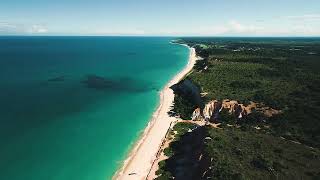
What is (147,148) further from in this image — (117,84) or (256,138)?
(117,84)

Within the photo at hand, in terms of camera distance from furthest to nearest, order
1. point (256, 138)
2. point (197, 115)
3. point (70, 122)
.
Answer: point (197, 115) < point (70, 122) < point (256, 138)

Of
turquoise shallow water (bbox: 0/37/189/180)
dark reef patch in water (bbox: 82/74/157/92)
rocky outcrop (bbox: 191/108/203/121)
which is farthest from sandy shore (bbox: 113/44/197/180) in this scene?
dark reef patch in water (bbox: 82/74/157/92)

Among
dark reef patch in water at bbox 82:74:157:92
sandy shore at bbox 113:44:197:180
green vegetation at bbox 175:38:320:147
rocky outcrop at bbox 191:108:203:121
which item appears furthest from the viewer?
dark reef patch in water at bbox 82:74:157:92

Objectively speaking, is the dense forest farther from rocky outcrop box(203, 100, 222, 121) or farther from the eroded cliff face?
rocky outcrop box(203, 100, 222, 121)

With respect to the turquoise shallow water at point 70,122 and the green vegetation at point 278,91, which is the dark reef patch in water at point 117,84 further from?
the green vegetation at point 278,91

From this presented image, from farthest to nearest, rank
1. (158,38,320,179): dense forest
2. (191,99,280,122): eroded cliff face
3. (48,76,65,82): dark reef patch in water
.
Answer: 1. (48,76,65,82): dark reef patch in water
2. (191,99,280,122): eroded cliff face
3. (158,38,320,179): dense forest

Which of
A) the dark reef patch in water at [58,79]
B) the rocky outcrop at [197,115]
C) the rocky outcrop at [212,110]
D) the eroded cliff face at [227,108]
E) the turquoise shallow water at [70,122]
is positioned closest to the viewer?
the turquoise shallow water at [70,122]

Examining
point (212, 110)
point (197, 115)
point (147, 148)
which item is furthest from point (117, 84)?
point (147, 148)

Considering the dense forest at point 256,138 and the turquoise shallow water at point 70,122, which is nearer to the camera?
the dense forest at point 256,138

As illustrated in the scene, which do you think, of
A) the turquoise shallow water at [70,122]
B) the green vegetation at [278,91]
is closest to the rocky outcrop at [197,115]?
the green vegetation at [278,91]
